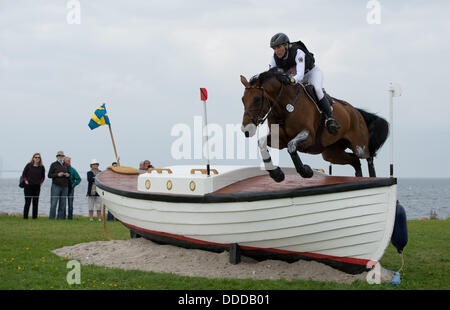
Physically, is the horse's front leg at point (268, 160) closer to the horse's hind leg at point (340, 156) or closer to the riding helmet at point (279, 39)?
the riding helmet at point (279, 39)

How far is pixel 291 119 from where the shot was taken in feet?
21.2

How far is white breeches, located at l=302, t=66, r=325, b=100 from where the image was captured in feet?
22.3

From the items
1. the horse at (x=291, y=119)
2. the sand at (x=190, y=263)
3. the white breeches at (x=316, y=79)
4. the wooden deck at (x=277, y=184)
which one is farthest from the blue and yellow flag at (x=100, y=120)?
the white breeches at (x=316, y=79)

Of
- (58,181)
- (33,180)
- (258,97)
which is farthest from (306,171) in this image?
(33,180)

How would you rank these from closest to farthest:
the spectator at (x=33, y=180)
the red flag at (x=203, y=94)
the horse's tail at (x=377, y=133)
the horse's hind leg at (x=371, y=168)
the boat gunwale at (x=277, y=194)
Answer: the boat gunwale at (x=277, y=194) → the red flag at (x=203, y=94) → the horse's hind leg at (x=371, y=168) → the horse's tail at (x=377, y=133) → the spectator at (x=33, y=180)

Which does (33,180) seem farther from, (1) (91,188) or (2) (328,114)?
(2) (328,114)

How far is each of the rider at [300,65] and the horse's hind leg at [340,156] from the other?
943 millimetres

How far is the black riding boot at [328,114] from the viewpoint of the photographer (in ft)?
21.9

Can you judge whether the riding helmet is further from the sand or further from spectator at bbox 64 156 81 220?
spectator at bbox 64 156 81 220

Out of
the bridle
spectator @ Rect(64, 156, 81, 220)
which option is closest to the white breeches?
the bridle

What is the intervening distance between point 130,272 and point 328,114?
3.41 m
